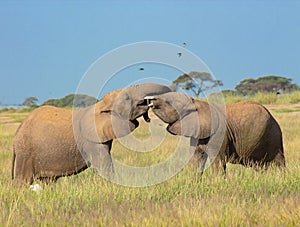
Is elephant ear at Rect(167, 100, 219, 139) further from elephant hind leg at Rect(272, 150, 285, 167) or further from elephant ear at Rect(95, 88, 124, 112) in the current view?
elephant hind leg at Rect(272, 150, 285, 167)

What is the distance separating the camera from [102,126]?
617 centimetres

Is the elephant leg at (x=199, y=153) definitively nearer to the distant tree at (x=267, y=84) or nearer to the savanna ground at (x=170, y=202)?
the savanna ground at (x=170, y=202)

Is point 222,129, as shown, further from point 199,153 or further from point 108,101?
point 108,101

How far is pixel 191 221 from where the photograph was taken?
13.9 ft

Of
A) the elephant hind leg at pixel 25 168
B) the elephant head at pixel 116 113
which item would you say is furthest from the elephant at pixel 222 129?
the elephant hind leg at pixel 25 168

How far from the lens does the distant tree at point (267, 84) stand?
50000 millimetres

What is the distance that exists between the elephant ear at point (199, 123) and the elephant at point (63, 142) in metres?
0.84

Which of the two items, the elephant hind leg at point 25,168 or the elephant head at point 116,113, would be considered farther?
the elephant hind leg at point 25,168

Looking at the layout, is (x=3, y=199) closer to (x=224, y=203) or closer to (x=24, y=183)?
(x=24, y=183)

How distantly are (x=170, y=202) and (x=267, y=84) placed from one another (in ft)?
154

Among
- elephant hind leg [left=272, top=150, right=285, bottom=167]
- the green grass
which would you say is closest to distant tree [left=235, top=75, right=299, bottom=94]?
the green grass

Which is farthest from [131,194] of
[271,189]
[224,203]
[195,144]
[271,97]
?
[271,97]

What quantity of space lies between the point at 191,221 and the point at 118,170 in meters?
2.63

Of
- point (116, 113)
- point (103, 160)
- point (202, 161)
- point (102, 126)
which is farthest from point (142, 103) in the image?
point (202, 161)
